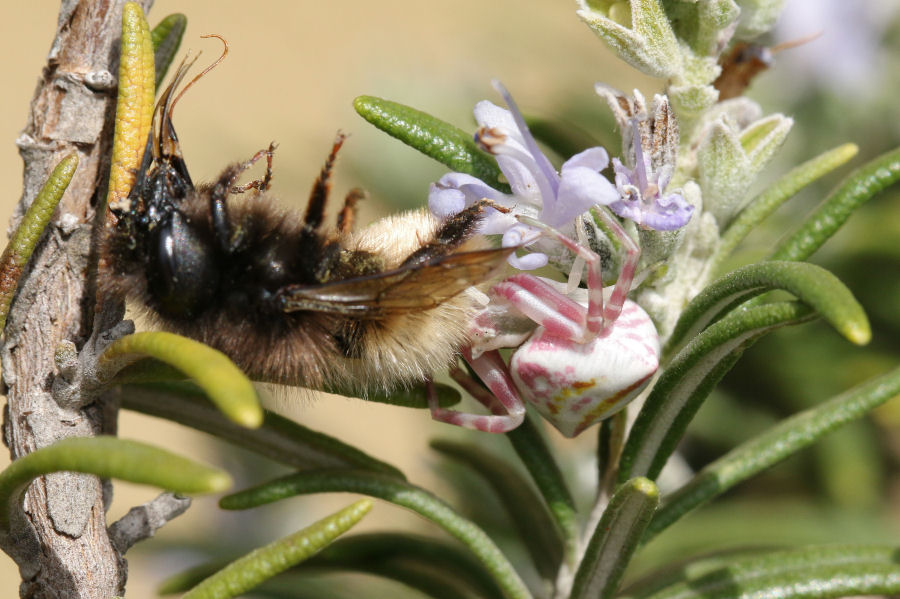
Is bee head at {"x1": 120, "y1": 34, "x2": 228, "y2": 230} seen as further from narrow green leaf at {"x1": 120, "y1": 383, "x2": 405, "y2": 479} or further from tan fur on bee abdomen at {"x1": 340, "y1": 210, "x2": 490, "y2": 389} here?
narrow green leaf at {"x1": 120, "y1": 383, "x2": 405, "y2": 479}

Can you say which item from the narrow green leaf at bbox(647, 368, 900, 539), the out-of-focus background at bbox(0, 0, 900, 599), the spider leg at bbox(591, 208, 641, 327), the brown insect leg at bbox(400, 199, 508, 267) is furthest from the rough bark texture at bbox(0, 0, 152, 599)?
the narrow green leaf at bbox(647, 368, 900, 539)

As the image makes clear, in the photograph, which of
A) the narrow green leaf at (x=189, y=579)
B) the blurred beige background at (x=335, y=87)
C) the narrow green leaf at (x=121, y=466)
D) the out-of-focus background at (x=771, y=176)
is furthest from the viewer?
the blurred beige background at (x=335, y=87)

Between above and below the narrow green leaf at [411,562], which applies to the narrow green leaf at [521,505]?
above

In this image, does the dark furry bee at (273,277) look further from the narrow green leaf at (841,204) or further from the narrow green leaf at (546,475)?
the narrow green leaf at (841,204)

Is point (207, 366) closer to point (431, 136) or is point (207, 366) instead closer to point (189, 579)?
point (431, 136)

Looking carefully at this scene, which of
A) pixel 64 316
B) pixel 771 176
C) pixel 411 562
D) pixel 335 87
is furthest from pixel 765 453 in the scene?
pixel 335 87

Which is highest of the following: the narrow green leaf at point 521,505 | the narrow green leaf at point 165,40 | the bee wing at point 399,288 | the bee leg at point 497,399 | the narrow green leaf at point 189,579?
the narrow green leaf at point 165,40

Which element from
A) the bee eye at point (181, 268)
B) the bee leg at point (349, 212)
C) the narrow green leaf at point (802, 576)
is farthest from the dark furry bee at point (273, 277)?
the narrow green leaf at point (802, 576)
